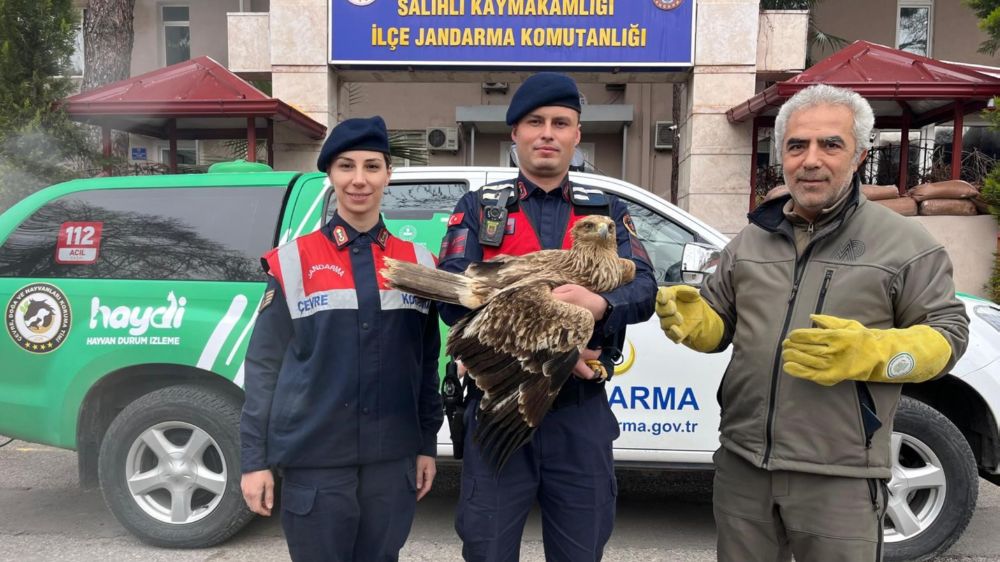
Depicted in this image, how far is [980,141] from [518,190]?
13406 mm

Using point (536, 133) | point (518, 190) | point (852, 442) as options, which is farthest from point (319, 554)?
point (852, 442)

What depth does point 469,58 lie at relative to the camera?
9234mm

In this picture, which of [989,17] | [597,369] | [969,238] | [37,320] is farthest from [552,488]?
[989,17]

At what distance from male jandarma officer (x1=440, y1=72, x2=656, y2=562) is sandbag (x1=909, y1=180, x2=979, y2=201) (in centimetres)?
732

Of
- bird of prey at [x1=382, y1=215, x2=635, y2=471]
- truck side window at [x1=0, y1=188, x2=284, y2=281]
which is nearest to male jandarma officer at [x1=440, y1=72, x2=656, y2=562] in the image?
bird of prey at [x1=382, y1=215, x2=635, y2=471]

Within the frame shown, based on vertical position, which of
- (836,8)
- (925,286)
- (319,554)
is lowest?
(319,554)

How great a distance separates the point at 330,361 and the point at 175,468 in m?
2.09

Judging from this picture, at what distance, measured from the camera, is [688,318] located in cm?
226

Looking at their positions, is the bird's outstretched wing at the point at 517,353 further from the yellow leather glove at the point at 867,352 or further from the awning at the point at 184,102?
the awning at the point at 184,102

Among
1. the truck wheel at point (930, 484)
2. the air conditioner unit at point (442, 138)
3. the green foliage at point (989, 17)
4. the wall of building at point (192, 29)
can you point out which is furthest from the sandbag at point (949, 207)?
the wall of building at point (192, 29)

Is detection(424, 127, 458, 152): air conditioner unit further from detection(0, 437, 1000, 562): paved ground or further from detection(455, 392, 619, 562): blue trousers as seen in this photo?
detection(455, 392, 619, 562): blue trousers

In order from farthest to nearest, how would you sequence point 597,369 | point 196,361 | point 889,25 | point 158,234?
point 889,25 < point 158,234 < point 196,361 < point 597,369

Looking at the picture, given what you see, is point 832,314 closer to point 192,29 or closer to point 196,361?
Result: point 196,361

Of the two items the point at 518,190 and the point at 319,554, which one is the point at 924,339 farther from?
the point at 319,554
